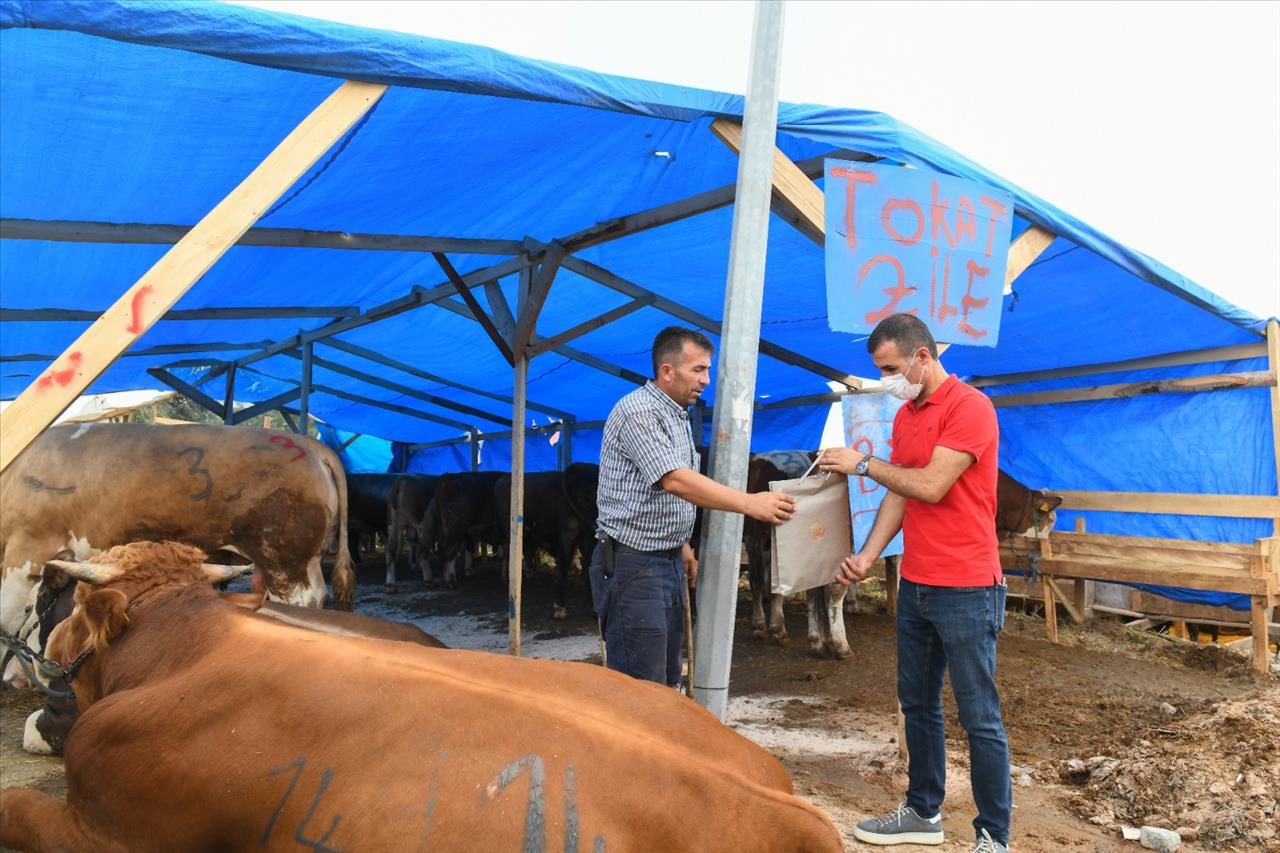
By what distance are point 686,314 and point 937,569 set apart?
5413mm

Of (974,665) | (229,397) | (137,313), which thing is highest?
(229,397)

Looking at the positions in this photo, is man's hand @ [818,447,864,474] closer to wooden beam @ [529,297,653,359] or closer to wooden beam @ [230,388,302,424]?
wooden beam @ [529,297,653,359]

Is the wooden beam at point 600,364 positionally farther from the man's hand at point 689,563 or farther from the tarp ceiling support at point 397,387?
the man's hand at point 689,563

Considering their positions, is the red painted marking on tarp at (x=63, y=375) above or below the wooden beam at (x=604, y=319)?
below

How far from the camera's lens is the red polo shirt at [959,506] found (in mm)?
3146

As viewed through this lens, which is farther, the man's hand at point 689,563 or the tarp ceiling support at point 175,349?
the tarp ceiling support at point 175,349

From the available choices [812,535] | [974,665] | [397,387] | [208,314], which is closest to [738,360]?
[812,535]

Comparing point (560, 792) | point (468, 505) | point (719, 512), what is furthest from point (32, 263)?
point (468, 505)

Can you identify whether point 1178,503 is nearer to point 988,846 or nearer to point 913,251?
point 913,251

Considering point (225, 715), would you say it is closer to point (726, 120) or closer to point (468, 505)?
point (726, 120)

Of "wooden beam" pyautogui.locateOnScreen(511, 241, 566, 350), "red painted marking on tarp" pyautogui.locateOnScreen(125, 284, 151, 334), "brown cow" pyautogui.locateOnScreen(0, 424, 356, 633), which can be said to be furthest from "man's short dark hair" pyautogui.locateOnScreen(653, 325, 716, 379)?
"brown cow" pyautogui.locateOnScreen(0, 424, 356, 633)

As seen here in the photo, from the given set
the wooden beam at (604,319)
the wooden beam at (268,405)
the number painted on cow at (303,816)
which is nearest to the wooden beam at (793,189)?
the number painted on cow at (303,816)

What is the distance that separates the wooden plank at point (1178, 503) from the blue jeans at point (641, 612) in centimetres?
669

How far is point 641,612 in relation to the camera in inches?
132
